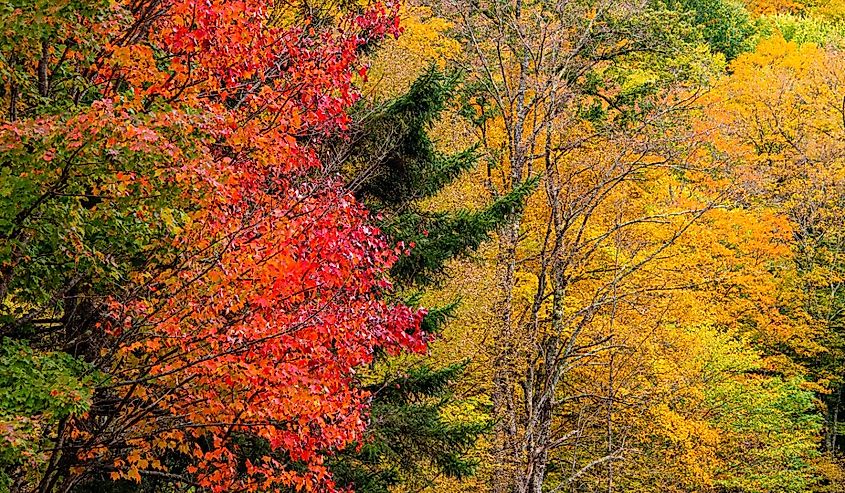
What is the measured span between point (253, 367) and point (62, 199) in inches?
71.0

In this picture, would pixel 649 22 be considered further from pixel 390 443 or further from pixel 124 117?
pixel 124 117

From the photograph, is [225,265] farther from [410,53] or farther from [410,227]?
[410,53]

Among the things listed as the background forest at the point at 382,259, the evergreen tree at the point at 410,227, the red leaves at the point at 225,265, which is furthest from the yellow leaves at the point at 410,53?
the red leaves at the point at 225,265

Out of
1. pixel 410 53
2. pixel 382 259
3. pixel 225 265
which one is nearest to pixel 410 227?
pixel 382 259

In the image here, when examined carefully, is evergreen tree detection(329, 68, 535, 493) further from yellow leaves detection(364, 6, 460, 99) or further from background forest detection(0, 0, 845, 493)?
yellow leaves detection(364, 6, 460, 99)

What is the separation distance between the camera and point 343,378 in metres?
7.93

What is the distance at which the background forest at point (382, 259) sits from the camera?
533cm

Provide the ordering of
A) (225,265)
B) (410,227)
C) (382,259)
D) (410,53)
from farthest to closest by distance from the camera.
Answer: (410,53)
(410,227)
(382,259)
(225,265)

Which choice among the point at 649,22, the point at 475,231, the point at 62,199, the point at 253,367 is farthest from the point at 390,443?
the point at 649,22

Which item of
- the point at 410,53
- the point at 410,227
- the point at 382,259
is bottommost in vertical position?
the point at 410,227

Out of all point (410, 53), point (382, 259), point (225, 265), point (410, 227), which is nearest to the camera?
point (225, 265)

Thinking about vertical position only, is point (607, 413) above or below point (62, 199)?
below

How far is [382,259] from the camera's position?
26.7 feet

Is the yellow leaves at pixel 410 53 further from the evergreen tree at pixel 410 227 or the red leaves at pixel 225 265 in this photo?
the red leaves at pixel 225 265
